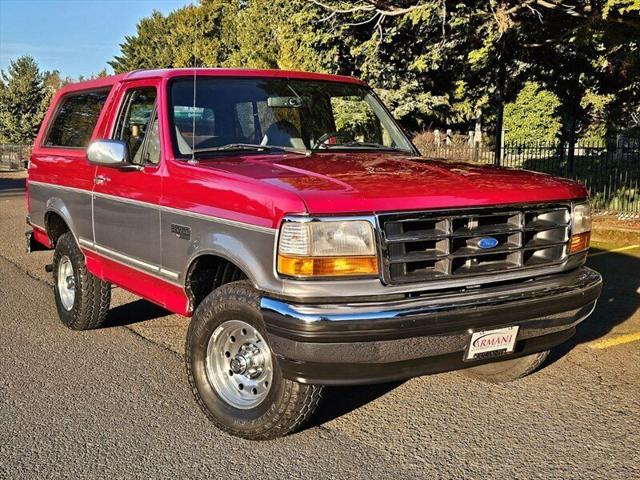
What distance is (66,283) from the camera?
19.9 feet

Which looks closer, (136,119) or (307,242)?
(307,242)

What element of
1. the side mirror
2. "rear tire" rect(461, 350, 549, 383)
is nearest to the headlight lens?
"rear tire" rect(461, 350, 549, 383)

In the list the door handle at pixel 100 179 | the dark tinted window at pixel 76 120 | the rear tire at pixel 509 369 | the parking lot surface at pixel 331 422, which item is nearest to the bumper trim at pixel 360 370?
the parking lot surface at pixel 331 422

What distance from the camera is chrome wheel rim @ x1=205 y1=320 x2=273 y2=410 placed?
3.71m

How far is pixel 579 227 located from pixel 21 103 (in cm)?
4921

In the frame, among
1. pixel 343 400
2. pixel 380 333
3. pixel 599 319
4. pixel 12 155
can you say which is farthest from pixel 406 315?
pixel 12 155

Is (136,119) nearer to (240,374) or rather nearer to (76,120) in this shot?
(76,120)

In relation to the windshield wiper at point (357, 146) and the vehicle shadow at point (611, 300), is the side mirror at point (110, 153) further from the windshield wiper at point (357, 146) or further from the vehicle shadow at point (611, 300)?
the vehicle shadow at point (611, 300)

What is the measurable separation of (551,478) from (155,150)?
10.0ft


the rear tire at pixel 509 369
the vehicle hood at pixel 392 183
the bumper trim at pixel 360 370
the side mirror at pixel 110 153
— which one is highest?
the side mirror at pixel 110 153

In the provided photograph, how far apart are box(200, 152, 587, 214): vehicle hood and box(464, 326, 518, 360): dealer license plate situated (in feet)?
2.16

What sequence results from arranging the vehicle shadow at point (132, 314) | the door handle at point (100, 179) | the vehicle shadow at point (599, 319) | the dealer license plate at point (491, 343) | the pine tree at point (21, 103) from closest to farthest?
the dealer license plate at point (491, 343) → the vehicle shadow at point (599, 319) → the door handle at point (100, 179) → the vehicle shadow at point (132, 314) → the pine tree at point (21, 103)

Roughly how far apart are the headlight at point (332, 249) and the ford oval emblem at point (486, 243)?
65 cm

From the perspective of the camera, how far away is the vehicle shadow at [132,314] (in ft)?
20.3
